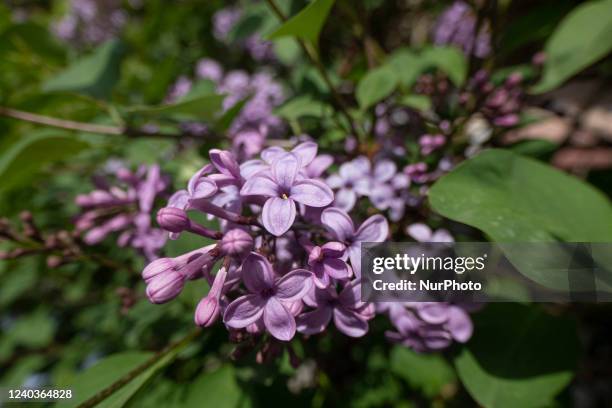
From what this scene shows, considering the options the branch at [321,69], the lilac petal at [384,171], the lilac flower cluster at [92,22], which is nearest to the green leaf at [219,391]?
the lilac petal at [384,171]

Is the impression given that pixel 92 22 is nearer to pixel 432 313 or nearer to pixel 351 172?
pixel 351 172

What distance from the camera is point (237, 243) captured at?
0.70m

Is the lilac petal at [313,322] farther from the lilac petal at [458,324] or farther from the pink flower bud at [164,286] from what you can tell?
the lilac petal at [458,324]

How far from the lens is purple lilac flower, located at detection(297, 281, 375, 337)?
77cm

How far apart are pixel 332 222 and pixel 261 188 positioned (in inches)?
5.6

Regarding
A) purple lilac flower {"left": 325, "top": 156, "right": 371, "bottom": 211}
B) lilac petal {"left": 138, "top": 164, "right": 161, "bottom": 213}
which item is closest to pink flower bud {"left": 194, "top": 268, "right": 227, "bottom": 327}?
purple lilac flower {"left": 325, "top": 156, "right": 371, "bottom": 211}

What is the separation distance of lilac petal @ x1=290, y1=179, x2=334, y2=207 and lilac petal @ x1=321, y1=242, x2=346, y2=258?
0.07 m

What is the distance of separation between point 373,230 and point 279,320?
25 cm

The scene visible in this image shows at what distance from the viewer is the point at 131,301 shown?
1.30 metres

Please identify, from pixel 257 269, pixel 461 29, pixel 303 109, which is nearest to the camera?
pixel 257 269

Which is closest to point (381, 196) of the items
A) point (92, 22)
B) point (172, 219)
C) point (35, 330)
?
point (172, 219)

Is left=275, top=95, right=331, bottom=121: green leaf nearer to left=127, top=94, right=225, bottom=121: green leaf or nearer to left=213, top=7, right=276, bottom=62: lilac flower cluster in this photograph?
left=127, top=94, right=225, bottom=121: green leaf

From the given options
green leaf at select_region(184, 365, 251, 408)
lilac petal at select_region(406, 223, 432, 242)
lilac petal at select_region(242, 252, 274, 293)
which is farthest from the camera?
green leaf at select_region(184, 365, 251, 408)

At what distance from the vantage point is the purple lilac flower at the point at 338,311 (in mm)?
770
